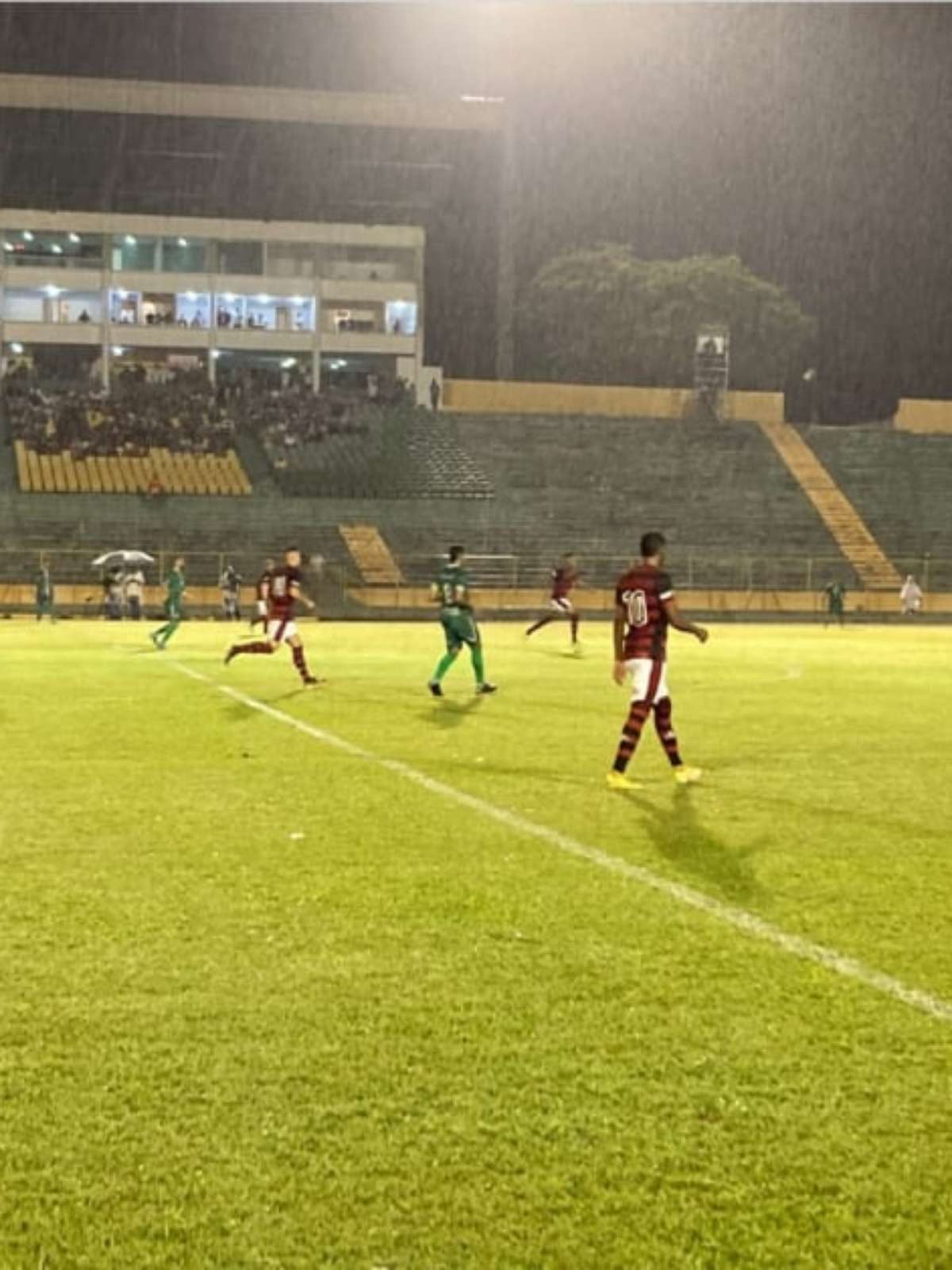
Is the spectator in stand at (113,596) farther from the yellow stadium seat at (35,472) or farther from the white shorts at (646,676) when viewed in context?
the white shorts at (646,676)

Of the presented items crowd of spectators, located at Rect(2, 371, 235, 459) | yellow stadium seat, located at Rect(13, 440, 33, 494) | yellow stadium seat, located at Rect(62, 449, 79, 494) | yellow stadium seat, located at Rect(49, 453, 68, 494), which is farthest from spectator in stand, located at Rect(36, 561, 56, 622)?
crowd of spectators, located at Rect(2, 371, 235, 459)

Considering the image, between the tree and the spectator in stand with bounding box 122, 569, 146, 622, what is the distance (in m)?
39.6

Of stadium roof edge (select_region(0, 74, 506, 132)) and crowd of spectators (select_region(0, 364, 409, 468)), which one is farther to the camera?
stadium roof edge (select_region(0, 74, 506, 132))

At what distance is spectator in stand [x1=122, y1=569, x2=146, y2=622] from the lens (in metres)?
42.7

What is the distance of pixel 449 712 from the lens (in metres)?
16.6

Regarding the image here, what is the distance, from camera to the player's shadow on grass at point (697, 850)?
7625 millimetres

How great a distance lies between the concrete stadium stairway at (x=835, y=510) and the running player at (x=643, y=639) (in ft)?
137

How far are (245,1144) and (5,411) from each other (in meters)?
58.1

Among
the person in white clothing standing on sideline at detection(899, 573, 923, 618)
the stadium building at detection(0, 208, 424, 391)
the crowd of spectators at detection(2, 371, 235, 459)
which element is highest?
the stadium building at detection(0, 208, 424, 391)

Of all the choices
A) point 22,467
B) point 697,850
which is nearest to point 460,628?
point 697,850

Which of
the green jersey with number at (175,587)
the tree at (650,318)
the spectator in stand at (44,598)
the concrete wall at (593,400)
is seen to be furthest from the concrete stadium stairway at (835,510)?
the green jersey with number at (175,587)

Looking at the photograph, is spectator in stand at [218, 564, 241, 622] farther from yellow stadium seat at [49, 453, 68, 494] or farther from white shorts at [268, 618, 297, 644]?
white shorts at [268, 618, 297, 644]

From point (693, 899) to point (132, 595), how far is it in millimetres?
37404

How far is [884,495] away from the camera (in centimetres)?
5781
